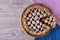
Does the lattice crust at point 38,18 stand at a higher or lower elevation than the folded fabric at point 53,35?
higher

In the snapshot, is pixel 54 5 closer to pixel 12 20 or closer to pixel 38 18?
pixel 38 18


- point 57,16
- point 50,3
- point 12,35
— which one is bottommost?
point 12,35

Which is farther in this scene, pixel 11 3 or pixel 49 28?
pixel 11 3

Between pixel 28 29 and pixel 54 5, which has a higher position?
pixel 54 5

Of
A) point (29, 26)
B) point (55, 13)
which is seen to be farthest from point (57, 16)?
point (29, 26)

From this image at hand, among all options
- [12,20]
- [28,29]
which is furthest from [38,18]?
[12,20]

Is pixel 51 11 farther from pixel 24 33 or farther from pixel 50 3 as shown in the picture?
pixel 24 33
